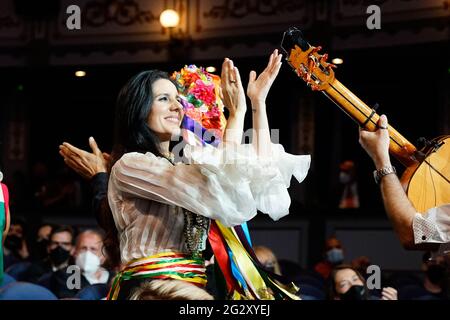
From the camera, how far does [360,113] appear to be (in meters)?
2.27

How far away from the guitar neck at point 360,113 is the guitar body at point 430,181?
4 cm

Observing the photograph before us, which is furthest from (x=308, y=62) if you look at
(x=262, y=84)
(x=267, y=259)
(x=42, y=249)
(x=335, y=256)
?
(x=335, y=256)

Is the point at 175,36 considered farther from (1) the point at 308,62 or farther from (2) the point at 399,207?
→ (2) the point at 399,207

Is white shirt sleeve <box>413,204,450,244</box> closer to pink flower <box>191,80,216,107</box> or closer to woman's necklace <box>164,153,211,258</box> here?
woman's necklace <box>164,153,211,258</box>

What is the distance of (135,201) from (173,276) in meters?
0.21

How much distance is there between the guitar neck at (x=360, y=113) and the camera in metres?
2.28

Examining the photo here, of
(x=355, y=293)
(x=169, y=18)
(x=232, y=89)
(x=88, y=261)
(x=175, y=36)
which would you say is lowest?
(x=355, y=293)

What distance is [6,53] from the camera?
7703 mm

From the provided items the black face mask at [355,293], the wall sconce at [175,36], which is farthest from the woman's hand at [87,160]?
the wall sconce at [175,36]

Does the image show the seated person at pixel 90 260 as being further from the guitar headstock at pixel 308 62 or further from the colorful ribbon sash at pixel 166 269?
the guitar headstock at pixel 308 62

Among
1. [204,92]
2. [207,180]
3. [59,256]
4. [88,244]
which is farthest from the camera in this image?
[59,256]

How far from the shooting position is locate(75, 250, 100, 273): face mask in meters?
4.46

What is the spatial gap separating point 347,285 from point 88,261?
4.17ft
